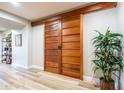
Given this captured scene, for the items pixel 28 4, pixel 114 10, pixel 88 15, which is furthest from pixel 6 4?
pixel 114 10

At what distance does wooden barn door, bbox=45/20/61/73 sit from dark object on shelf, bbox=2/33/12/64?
12.5 feet

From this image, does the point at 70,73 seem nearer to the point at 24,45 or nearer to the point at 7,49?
the point at 24,45

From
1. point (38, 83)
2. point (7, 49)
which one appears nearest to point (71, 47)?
→ point (38, 83)

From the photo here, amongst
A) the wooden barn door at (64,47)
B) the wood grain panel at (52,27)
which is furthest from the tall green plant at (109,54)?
the wood grain panel at (52,27)

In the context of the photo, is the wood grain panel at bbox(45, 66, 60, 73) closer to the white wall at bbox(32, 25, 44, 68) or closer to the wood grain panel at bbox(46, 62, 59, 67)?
the wood grain panel at bbox(46, 62, 59, 67)

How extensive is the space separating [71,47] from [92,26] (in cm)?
104

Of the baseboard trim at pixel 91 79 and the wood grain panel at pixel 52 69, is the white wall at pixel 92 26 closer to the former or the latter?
the baseboard trim at pixel 91 79

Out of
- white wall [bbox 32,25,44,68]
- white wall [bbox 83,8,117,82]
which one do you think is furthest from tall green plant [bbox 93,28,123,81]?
white wall [bbox 32,25,44,68]

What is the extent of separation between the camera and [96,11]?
383cm

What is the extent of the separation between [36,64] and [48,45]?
1317 mm

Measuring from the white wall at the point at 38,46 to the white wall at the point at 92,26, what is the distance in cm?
239

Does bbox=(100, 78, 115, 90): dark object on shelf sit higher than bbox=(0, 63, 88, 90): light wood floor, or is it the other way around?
bbox=(100, 78, 115, 90): dark object on shelf

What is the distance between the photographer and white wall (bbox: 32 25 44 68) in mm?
5867

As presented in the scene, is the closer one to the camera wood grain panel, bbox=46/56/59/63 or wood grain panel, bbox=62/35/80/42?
wood grain panel, bbox=62/35/80/42
